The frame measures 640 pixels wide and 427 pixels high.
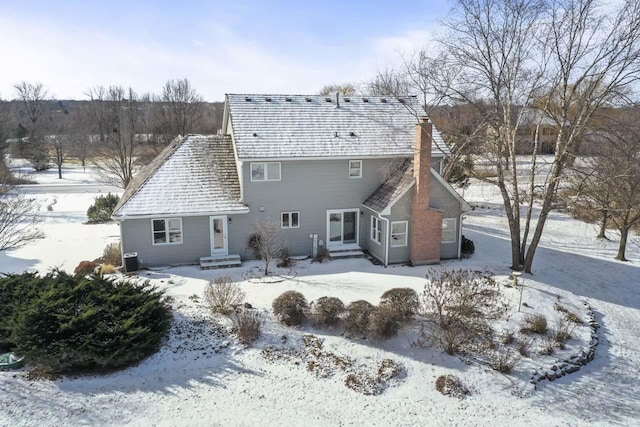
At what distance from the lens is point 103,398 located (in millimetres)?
10875

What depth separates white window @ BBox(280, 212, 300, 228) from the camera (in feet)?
69.6

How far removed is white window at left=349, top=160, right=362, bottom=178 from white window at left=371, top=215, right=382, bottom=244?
86.4 inches

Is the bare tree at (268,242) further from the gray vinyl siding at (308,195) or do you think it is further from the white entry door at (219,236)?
the white entry door at (219,236)

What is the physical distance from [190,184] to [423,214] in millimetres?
10724

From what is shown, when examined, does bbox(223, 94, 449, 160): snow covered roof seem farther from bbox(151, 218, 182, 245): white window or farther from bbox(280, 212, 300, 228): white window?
bbox(151, 218, 182, 245): white window

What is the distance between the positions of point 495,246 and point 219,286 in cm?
1578

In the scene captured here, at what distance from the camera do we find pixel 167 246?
1970 centimetres

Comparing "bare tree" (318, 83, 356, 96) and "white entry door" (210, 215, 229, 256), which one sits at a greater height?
"bare tree" (318, 83, 356, 96)

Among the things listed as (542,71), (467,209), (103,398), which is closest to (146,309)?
(103,398)

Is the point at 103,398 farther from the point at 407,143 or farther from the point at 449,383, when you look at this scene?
the point at 407,143

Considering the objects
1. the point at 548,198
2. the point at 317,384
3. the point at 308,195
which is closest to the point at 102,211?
the point at 308,195

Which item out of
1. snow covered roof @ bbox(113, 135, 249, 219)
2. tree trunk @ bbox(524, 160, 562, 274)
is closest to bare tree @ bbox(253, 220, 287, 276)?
snow covered roof @ bbox(113, 135, 249, 219)

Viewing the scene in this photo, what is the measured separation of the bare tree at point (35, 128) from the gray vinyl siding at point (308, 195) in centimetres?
5178

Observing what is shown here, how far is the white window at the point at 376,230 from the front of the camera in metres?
20.9
